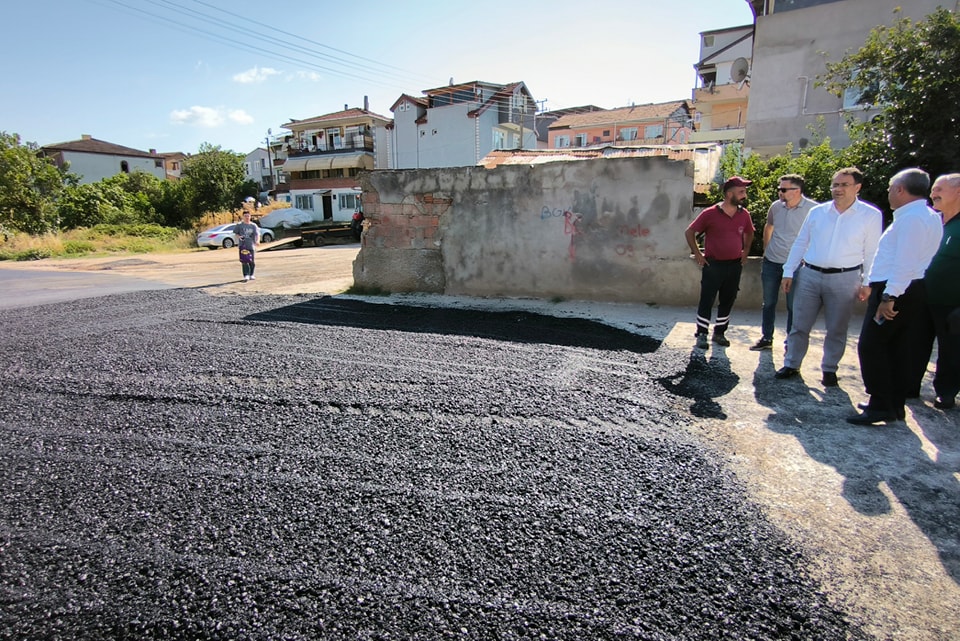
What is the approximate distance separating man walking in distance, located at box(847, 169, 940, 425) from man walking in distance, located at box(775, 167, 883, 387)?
370 mm

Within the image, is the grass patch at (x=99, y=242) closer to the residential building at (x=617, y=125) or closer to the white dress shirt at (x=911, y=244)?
the white dress shirt at (x=911, y=244)

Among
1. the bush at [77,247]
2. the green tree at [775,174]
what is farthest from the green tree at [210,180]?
the green tree at [775,174]

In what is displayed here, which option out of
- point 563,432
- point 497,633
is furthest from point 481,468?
point 497,633

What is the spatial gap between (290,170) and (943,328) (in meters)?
48.3

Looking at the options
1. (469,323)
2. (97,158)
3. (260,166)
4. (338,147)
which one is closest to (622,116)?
(338,147)

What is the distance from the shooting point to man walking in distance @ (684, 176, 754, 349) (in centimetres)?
536

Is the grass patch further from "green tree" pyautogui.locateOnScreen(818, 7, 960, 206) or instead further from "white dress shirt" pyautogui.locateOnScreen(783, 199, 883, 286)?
"green tree" pyautogui.locateOnScreen(818, 7, 960, 206)

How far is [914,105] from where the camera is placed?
7043 mm

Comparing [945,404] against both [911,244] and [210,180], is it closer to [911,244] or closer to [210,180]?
[911,244]

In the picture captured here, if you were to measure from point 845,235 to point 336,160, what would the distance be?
44.6 meters

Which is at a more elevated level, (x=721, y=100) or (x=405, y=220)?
(x=721, y=100)

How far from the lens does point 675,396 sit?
14.0 ft

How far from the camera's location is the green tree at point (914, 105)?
6.82 metres

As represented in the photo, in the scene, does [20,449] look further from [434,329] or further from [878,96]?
[878,96]
